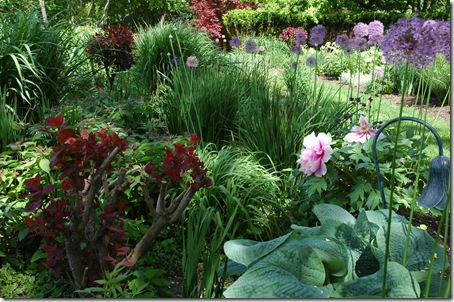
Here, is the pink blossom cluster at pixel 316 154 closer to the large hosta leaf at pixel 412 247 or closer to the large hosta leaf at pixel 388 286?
the large hosta leaf at pixel 412 247

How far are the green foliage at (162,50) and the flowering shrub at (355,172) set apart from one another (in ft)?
10.0

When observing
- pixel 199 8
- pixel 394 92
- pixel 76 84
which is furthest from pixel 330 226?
pixel 199 8

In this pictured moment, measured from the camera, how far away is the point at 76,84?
14.0ft

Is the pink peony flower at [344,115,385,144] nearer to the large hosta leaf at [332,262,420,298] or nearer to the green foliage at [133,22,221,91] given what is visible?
the large hosta leaf at [332,262,420,298]

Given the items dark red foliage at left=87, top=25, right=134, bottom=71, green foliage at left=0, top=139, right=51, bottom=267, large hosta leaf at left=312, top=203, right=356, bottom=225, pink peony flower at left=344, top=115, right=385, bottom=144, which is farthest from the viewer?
dark red foliage at left=87, top=25, right=134, bottom=71

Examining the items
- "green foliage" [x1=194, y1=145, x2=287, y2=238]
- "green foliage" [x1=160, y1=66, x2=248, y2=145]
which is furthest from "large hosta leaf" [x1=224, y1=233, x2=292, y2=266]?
"green foliage" [x1=160, y1=66, x2=248, y2=145]

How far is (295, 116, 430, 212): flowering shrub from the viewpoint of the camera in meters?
2.64

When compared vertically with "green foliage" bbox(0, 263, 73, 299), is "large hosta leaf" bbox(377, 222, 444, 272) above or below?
above

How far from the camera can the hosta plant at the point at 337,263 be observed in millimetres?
1567

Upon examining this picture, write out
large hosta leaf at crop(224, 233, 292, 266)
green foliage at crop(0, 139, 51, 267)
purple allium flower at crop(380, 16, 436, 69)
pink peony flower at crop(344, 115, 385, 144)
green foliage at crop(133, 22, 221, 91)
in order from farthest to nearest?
green foliage at crop(133, 22, 221, 91)
pink peony flower at crop(344, 115, 385, 144)
green foliage at crop(0, 139, 51, 267)
large hosta leaf at crop(224, 233, 292, 266)
purple allium flower at crop(380, 16, 436, 69)

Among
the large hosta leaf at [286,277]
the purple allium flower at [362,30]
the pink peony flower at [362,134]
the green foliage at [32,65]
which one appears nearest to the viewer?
the large hosta leaf at [286,277]

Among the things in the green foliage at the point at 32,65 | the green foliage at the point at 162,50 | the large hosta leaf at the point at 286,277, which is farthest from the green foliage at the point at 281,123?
the green foliage at the point at 162,50

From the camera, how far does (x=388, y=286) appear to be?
62.0 inches

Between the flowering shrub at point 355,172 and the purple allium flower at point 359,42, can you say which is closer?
the flowering shrub at point 355,172
